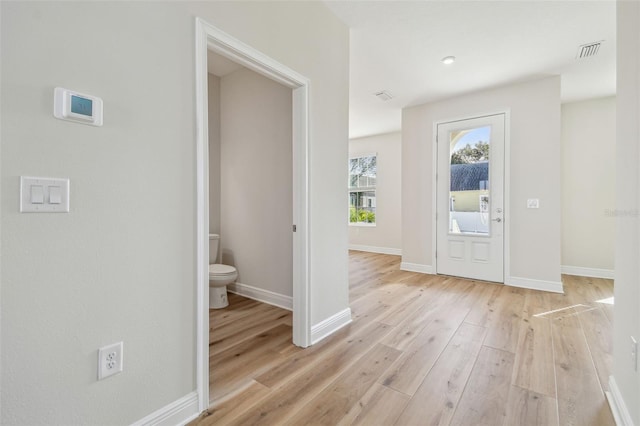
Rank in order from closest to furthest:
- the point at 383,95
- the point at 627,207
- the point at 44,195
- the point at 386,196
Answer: the point at 44,195 < the point at 627,207 < the point at 383,95 < the point at 386,196

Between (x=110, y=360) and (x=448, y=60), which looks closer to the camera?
(x=110, y=360)

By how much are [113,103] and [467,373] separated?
96.1 inches

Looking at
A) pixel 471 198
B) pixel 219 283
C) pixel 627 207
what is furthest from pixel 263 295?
pixel 471 198

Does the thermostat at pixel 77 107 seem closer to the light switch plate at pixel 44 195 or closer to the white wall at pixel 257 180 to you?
the light switch plate at pixel 44 195

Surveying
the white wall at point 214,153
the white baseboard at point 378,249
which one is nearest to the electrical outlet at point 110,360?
the white wall at point 214,153

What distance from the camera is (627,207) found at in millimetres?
1358

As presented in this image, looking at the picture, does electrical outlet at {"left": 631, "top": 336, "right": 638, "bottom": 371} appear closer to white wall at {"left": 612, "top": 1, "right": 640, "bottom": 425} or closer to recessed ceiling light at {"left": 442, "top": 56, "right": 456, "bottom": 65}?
white wall at {"left": 612, "top": 1, "right": 640, "bottom": 425}

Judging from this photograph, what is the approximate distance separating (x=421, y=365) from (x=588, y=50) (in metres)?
3.66

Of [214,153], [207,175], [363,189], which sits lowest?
[207,175]

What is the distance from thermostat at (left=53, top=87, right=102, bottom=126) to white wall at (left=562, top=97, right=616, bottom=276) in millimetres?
5916

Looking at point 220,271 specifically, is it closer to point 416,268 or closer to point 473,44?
point 416,268

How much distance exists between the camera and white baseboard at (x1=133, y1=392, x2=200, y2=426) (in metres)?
1.29

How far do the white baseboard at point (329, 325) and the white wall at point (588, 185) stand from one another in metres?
4.25

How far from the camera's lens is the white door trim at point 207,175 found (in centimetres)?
146
